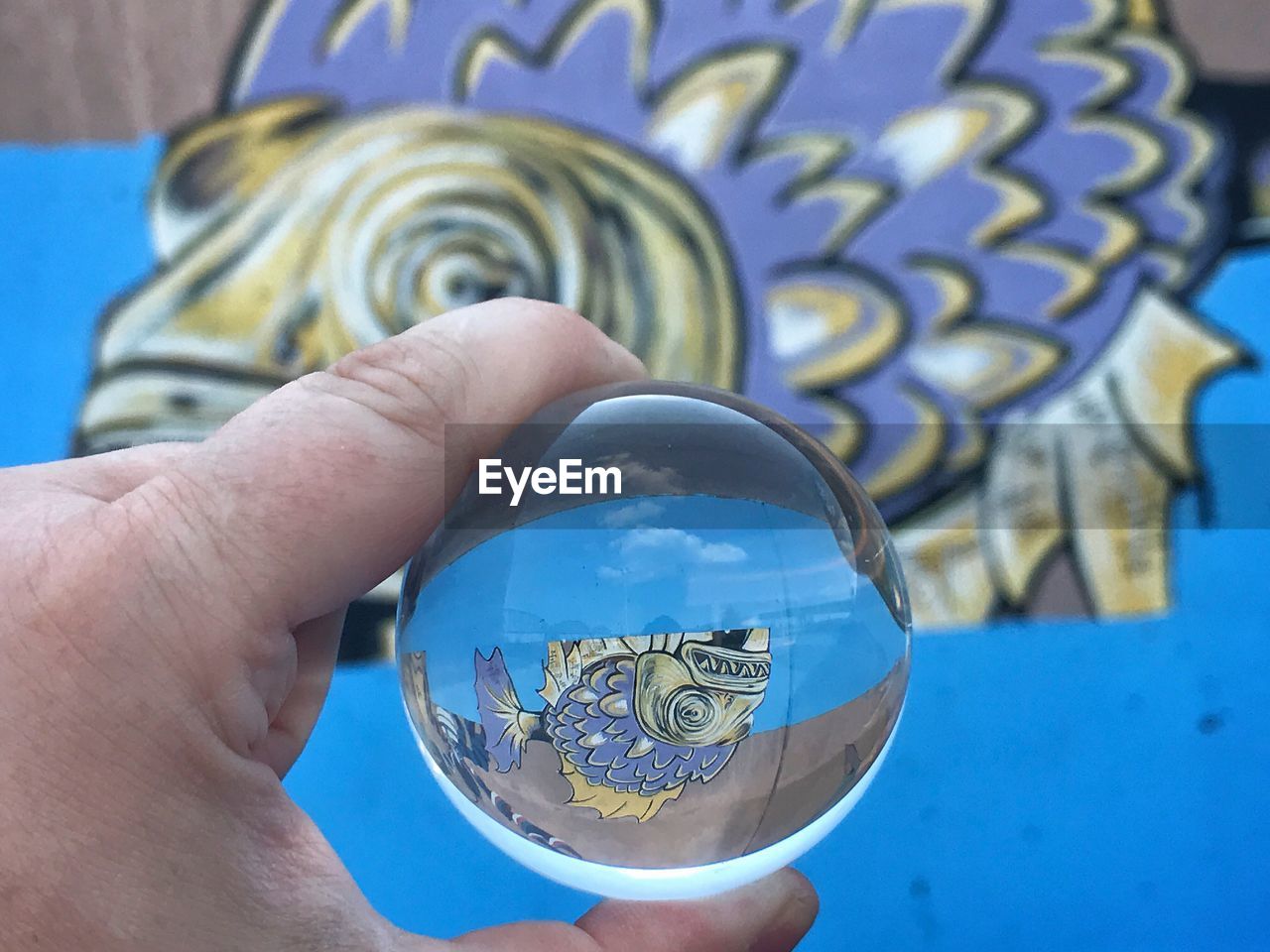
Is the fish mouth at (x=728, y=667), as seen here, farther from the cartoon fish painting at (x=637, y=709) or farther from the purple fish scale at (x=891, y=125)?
the purple fish scale at (x=891, y=125)

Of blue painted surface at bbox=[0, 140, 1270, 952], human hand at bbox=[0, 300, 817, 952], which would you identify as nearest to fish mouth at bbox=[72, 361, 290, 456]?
blue painted surface at bbox=[0, 140, 1270, 952]

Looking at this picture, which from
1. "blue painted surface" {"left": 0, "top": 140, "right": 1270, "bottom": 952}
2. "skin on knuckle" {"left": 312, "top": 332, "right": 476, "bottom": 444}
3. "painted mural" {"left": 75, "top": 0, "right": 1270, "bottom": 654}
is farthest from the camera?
"painted mural" {"left": 75, "top": 0, "right": 1270, "bottom": 654}

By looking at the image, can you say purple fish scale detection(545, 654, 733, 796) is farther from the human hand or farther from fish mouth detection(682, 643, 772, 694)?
the human hand

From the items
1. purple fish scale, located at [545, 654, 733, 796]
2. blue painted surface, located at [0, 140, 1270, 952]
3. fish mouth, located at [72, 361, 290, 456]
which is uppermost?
purple fish scale, located at [545, 654, 733, 796]

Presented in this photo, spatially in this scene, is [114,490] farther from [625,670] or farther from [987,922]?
[987,922]

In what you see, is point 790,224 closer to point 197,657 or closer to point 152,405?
point 152,405

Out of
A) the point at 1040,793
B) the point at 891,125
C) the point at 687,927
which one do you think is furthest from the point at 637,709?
the point at 891,125

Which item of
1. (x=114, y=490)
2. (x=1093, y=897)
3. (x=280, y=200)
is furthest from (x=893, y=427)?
(x=114, y=490)
